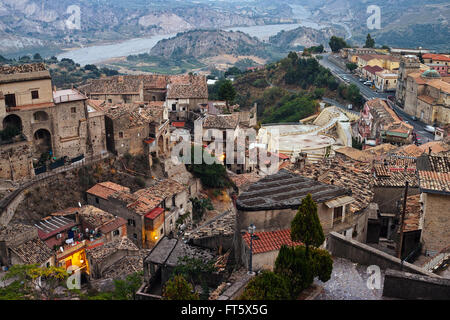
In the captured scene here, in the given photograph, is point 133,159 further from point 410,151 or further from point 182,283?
point 182,283

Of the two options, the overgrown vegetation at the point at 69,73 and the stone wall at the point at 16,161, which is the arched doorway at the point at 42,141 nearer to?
the stone wall at the point at 16,161

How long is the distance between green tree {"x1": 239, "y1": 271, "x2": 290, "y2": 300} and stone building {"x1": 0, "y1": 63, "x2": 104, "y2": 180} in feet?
69.5

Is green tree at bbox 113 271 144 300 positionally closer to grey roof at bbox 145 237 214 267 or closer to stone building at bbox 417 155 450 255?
grey roof at bbox 145 237 214 267

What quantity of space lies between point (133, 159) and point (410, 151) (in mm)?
20093

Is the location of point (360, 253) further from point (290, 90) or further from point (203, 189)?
point (290, 90)

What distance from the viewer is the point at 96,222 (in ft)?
91.1

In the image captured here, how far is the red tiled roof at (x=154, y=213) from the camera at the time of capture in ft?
94.3

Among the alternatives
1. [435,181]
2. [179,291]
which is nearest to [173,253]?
[179,291]

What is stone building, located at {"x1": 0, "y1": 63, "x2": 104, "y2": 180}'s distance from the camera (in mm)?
28984

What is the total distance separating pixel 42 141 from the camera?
30.9 meters

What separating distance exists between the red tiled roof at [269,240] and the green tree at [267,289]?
9.23 ft

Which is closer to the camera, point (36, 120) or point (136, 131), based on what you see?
point (36, 120)

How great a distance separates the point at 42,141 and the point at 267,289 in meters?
23.2

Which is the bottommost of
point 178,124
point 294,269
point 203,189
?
point 203,189
